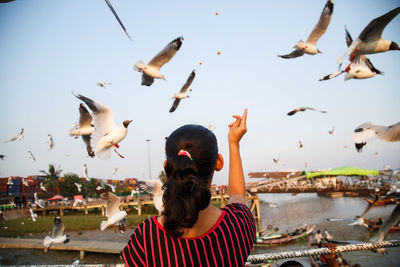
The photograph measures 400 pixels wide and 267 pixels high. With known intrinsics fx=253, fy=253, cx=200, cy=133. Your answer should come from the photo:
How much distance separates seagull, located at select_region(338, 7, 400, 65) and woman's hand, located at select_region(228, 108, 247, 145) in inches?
73.0

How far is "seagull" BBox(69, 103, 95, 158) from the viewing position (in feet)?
13.9

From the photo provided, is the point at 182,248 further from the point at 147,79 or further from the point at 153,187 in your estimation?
the point at 147,79

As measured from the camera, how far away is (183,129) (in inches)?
44.6

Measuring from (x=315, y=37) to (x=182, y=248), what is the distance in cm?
490

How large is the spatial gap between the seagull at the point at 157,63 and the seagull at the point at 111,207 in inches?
80.4

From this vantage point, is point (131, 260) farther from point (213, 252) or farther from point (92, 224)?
point (92, 224)

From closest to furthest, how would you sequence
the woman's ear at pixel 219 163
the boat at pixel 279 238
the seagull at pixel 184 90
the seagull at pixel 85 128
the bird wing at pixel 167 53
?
1. the woman's ear at pixel 219 163
2. the seagull at pixel 85 128
3. the bird wing at pixel 167 53
4. the seagull at pixel 184 90
5. the boat at pixel 279 238

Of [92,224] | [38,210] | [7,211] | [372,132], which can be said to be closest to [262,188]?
[92,224]

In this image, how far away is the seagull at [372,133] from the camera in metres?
1.75

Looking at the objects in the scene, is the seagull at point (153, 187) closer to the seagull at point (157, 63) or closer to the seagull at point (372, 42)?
the seagull at point (157, 63)

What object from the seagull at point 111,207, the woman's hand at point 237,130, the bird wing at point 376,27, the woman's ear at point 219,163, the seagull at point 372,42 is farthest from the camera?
the seagull at point 111,207

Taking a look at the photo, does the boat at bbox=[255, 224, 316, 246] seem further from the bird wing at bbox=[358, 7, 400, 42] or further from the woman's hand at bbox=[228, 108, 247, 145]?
the woman's hand at bbox=[228, 108, 247, 145]

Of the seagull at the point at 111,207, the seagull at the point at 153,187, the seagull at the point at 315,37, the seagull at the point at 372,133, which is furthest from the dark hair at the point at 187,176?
the seagull at the point at 315,37

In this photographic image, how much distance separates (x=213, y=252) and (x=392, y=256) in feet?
48.0
